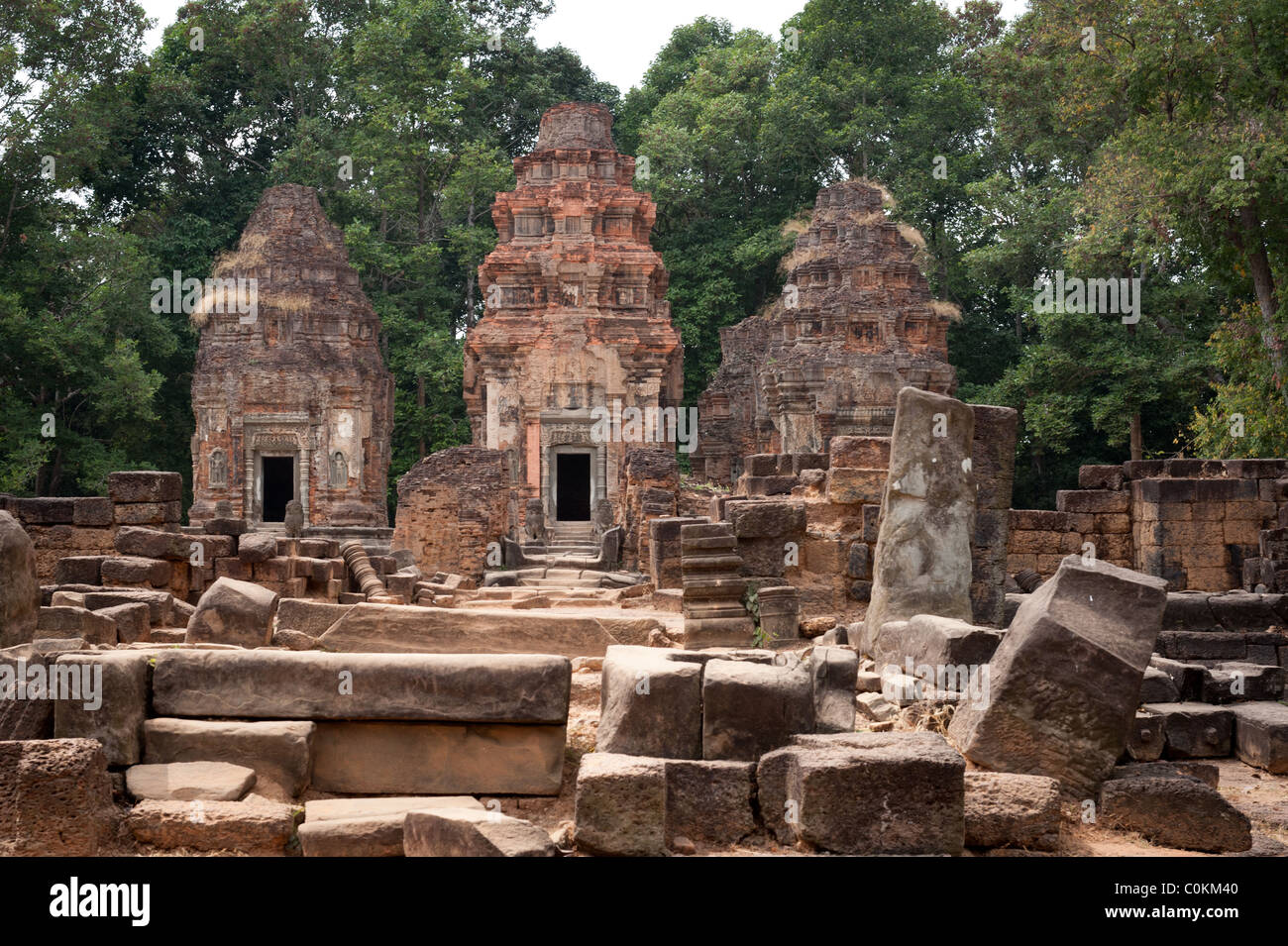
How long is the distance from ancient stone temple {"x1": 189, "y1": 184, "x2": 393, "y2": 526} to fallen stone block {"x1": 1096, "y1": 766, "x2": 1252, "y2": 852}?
2362 cm

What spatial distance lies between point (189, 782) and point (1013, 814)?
3317 mm

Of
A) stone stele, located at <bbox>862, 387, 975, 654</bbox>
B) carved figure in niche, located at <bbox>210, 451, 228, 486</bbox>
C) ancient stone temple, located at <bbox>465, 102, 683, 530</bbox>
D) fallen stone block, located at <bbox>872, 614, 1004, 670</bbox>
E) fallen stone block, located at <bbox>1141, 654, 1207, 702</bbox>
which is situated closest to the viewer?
fallen stone block, located at <bbox>872, 614, 1004, 670</bbox>

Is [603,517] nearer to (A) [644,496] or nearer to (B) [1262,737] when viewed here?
(A) [644,496]

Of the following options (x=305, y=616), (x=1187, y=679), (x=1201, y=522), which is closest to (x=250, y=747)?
(x=305, y=616)

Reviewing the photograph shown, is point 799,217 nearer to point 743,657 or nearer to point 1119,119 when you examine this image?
point 1119,119

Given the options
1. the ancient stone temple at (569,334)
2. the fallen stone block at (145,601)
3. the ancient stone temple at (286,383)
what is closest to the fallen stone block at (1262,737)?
the fallen stone block at (145,601)

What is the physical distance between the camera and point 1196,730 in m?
6.98

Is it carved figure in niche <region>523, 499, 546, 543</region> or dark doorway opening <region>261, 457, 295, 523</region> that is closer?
carved figure in niche <region>523, 499, 546, 543</region>

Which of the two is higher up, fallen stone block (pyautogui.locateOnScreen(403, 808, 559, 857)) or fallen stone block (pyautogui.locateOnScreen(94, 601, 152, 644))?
fallen stone block (pyautogui.locateOnScreen(94, 601, 152, 644))

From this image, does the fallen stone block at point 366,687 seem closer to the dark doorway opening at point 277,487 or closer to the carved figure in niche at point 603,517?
the carved figure in niche at point 603,517

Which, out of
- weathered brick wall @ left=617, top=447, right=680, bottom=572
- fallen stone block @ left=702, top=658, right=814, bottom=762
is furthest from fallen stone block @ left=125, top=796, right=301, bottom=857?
weathered brick wall @ left=617, top=447, right=680, bottom=572

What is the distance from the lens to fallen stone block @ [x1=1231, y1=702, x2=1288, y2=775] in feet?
21.9

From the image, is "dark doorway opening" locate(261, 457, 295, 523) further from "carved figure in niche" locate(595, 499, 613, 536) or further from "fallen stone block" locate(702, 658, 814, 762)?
"fallen stone block" locate(702, 658, 814, 762)

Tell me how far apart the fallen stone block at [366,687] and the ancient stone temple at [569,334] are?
20.8 metres
